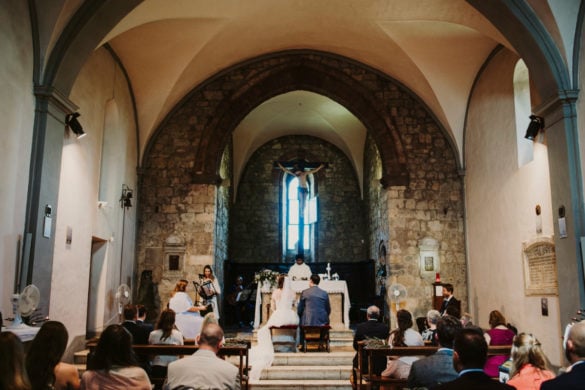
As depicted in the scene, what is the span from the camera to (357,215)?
17938mm

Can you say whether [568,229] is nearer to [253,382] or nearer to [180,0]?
[253,382]

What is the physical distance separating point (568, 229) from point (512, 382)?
3.52 meters

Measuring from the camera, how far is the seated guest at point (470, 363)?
259 centimetres

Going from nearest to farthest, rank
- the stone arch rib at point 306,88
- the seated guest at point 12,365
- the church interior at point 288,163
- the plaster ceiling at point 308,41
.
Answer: the seated guest at point 12,365 < the church interior at point 288,163 < the plaster ceiling at point 308,41 < the stone arch rib at point 306,88

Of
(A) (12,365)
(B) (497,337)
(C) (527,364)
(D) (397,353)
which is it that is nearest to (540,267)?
(B) (497,337)

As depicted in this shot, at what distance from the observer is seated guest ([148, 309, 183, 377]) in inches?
226

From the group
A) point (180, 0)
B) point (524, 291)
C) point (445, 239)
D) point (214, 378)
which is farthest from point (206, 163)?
point (214, 378)

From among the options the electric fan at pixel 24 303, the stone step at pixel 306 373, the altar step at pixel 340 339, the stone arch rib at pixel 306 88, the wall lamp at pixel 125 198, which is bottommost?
the stone step at pixel 306 373

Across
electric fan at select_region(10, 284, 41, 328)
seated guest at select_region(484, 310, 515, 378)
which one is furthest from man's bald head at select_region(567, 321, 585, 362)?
electric fan at select_region(10, 284, 41, 328)

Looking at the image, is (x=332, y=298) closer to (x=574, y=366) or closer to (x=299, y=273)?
(x=299, y=273)

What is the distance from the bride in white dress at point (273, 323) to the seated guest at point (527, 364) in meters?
4.85

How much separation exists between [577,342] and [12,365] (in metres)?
2.95

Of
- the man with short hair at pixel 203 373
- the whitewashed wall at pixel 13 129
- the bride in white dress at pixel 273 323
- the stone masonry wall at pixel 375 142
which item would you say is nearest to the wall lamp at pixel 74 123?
the whitewashed wall at pixel 13 129

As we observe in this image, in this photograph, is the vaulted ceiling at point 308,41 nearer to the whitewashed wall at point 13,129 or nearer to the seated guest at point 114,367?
the whitewashed wall at point 13,129
